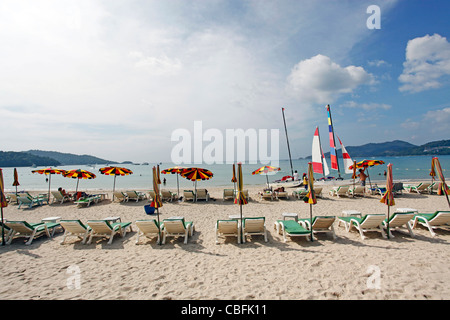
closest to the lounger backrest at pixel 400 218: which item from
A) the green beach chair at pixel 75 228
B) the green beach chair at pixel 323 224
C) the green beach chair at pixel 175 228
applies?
the green beach chair at pixel 323 224

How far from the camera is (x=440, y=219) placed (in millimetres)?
6254

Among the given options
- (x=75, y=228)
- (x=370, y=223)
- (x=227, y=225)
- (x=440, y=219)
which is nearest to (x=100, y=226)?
(x=75, y=228)

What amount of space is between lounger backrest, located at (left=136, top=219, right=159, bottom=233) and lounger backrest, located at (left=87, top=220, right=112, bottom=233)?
1.03m

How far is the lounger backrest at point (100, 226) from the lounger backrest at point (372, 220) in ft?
25.5

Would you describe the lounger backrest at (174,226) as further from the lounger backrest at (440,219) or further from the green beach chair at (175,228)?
the lounger backrest at (440,219)

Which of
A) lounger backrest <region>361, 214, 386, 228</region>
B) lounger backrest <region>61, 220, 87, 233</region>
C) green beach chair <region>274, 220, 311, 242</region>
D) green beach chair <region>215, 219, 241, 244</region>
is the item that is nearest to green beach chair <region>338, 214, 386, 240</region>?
lounger backrest <region>361, 214, 386, 228</region>

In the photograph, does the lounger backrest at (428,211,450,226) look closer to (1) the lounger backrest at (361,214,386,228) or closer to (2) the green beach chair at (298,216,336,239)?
(1) the lounger backrest at (361,214,386,228)

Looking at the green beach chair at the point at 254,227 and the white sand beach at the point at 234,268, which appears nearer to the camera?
the white sand beach at the point at 234,268

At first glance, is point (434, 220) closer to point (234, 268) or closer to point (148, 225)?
point (234, 268)

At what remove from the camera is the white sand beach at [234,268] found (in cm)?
362
